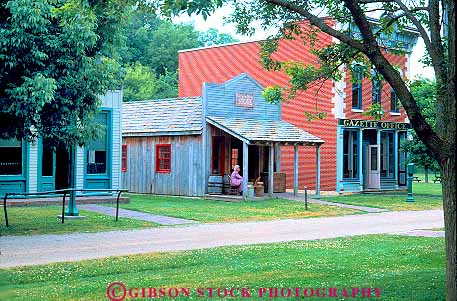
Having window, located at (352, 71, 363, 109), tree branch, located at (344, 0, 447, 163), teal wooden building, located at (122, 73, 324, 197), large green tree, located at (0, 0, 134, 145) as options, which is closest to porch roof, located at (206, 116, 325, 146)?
teal wooden building, located at (122, 73, 324, 197)

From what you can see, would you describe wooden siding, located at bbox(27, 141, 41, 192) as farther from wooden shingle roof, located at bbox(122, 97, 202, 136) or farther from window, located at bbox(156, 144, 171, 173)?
window, located at bbox(156, 144, 171, 173)

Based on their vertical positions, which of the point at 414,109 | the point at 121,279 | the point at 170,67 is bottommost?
the point at 121,279

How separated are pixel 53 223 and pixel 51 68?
15.5ft

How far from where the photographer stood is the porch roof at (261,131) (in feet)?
94.0

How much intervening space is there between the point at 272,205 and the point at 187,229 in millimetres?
8820

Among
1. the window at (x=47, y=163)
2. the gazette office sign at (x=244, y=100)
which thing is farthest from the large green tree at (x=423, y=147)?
the window at (x=47, y=163)

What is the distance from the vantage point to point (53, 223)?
61.2 feet

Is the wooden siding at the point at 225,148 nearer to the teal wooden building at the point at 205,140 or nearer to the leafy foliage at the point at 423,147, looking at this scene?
the teal wooden building at the point at 205,140

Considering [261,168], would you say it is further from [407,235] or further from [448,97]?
[448,97]

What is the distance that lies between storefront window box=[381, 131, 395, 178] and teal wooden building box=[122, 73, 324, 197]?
848cm

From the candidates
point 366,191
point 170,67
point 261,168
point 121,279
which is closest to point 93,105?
point 121,279

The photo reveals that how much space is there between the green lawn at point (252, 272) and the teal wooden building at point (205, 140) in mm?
15325

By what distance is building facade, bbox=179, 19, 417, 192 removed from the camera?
3506cm

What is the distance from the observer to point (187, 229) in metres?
18.1
